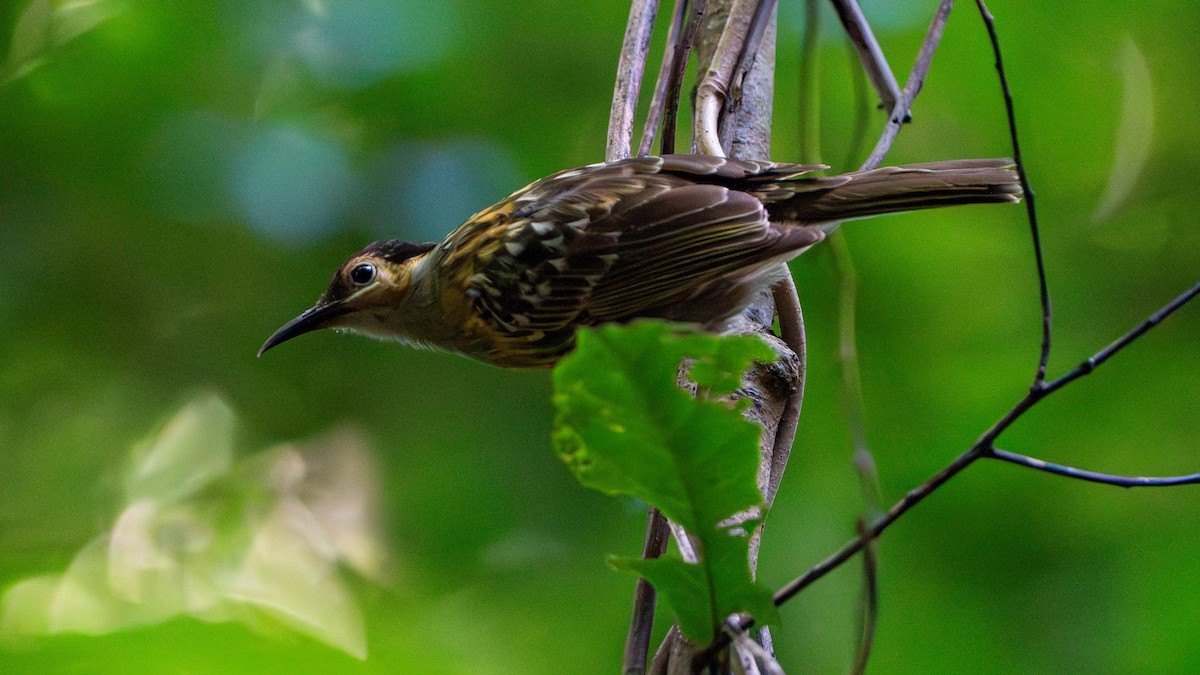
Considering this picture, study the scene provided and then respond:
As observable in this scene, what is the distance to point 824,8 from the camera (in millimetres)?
3525

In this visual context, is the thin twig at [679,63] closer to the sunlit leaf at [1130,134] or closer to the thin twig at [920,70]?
the thin twig at [920,70]

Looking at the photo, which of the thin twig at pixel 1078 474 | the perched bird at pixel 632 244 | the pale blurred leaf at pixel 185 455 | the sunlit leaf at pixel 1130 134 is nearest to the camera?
the thin twig at pixel 1078 474

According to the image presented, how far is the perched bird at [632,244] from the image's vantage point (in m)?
2.72

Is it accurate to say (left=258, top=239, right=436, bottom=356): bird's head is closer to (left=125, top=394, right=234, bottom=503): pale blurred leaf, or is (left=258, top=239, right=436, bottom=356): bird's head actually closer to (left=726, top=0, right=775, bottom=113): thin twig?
(left=125, top=394, right=234, bottom=503): pale blurred leaf

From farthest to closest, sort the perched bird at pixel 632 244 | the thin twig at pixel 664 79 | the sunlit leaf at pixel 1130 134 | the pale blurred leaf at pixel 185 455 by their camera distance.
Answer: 1. the pale blurred leaf at pixel 185 455
2. the sunlit leaf at pixel 1130 134
3. the thin twig at pixel 664 79
4. the perched bird at pixel 632 244

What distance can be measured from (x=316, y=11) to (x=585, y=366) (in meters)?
3.38

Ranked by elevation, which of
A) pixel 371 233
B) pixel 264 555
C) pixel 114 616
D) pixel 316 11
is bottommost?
pixel 264 555

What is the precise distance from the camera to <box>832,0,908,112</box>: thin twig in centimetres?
292

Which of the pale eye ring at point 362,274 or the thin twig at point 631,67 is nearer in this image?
the thin twig at point 631,67

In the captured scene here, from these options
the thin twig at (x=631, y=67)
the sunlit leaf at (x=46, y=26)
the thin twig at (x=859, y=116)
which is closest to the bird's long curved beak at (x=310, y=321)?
the thin twig at (x=631, y=67)

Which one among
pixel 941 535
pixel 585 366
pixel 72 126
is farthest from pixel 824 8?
pixel 72 126

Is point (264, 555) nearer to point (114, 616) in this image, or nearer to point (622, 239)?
point (114, 616)

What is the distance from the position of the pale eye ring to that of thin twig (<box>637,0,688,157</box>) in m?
1.02

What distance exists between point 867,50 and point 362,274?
175cm
